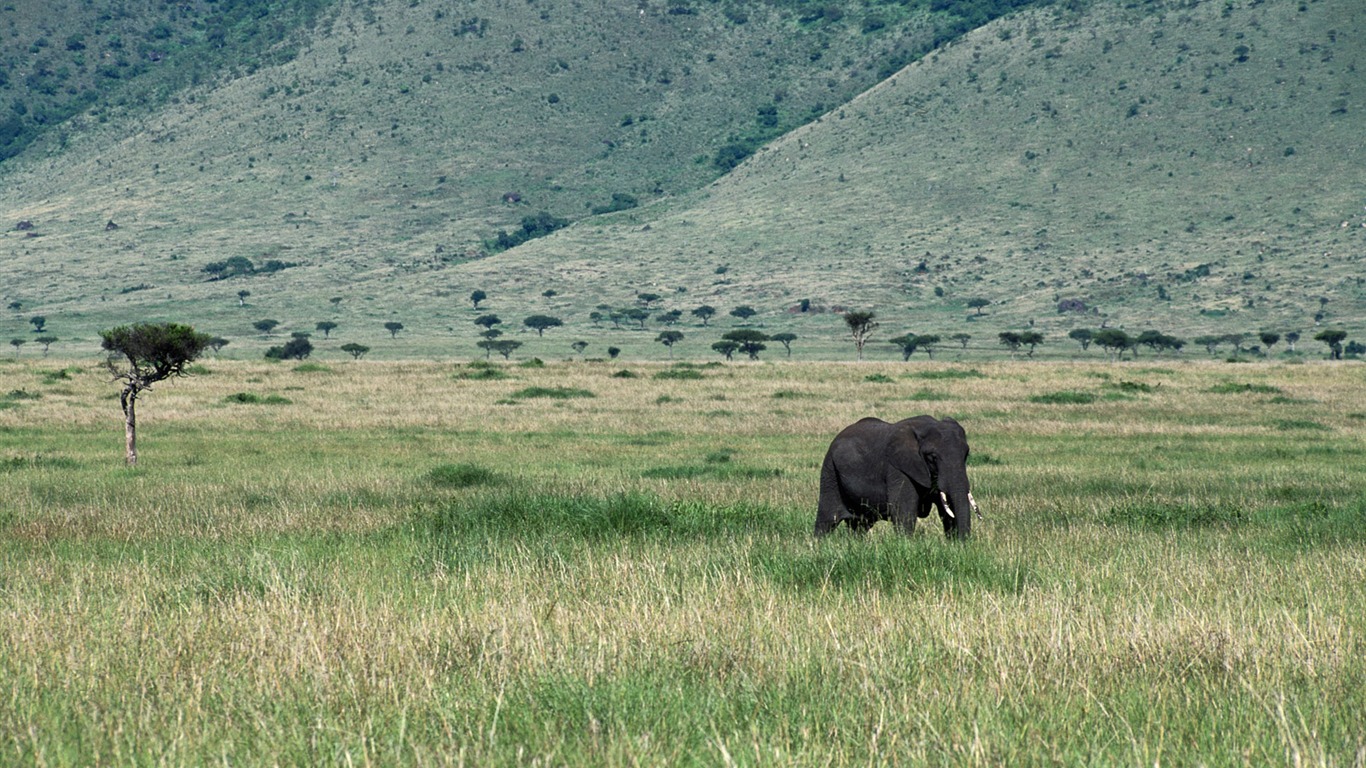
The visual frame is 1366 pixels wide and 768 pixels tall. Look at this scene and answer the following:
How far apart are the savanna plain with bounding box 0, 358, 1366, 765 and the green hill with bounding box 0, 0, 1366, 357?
290 ft

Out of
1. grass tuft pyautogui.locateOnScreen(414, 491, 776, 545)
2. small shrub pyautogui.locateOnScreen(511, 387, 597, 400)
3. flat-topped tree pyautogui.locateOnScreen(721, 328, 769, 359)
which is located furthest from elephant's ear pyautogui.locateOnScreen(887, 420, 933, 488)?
flat-topped tree pyautogui.locateOnScreen(721, 328, 769, 359)

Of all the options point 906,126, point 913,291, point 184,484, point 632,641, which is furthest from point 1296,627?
point 906,126

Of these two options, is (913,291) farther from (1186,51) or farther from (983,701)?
(983,701)

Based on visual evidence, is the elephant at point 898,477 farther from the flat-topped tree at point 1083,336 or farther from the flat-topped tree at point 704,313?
the flat-topped tree at point 704,313

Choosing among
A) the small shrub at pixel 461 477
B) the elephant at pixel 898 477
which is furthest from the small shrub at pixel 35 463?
the elephant at pixel 898 477

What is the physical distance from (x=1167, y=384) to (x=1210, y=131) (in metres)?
106

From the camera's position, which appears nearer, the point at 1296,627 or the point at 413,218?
the point at 1296,627

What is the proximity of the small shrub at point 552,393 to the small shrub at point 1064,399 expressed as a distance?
13.4 metres

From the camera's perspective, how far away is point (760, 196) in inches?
6211

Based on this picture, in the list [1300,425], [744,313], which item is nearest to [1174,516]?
[1300,425]

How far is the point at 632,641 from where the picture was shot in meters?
5.94

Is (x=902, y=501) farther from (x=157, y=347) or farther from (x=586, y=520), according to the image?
(x=157, y=347)

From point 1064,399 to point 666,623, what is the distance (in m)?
31.3

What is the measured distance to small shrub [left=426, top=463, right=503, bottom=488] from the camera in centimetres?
1767
